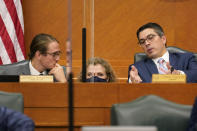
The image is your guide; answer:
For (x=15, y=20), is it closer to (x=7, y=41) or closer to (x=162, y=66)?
(x=7, y=41)

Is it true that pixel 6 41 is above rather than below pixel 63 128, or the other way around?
above

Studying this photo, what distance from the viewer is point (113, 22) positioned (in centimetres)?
454

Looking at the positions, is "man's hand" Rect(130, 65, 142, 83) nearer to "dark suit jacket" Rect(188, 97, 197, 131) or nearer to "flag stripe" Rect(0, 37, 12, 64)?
"dark suit jacket" Rect(188, 97, 197, 131)

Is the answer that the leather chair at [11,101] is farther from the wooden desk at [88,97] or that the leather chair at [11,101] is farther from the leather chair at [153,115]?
the leather chair at [153,115]

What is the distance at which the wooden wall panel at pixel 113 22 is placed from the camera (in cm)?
450

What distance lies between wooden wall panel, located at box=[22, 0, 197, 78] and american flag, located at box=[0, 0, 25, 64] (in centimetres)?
26

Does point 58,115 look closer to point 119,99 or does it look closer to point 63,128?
point 63,128

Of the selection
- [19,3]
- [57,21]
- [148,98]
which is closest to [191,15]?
[57,21]

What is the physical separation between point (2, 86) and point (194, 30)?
2.78 m

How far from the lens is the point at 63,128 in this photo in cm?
222

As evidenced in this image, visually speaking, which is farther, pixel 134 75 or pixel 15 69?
pixel 15 69

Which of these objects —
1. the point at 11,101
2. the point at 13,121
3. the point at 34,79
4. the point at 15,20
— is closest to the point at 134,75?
the point at 34,79

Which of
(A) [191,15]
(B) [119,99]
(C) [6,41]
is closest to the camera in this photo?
(B) [119,99]

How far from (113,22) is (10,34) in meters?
1.14
